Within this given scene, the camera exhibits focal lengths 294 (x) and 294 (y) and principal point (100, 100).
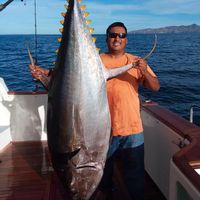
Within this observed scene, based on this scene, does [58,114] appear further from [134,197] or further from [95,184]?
[134,197]

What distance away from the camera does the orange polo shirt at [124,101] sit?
224cm

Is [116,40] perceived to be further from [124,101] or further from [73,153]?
[73,153]

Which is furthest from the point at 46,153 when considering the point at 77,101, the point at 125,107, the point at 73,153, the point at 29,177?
the point at 77,101

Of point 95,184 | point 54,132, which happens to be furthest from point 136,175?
point 54,132

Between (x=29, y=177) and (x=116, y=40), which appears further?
(x=29, y=177)

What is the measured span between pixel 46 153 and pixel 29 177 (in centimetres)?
68

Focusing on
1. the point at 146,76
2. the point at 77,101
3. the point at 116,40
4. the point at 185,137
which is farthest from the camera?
the point at 185,137

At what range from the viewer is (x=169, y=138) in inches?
108

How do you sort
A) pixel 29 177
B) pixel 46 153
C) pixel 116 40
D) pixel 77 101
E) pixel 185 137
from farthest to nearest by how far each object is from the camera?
pixel 46 153 → pixel 29 177 → pixel 185 137 → pixel 116 40 → pixel 77 101

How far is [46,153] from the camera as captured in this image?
402 cm

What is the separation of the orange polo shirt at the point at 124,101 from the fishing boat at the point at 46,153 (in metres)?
0.41

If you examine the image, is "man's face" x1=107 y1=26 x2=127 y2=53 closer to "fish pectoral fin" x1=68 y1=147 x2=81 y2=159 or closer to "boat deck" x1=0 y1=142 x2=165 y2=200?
"fish pectoral fin" x1=68 y1=147 x2=81 y2=159

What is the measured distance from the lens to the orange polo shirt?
2236 millimetres

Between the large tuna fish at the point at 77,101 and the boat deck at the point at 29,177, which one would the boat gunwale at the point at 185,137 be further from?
the boat deck at the point at 29,177
